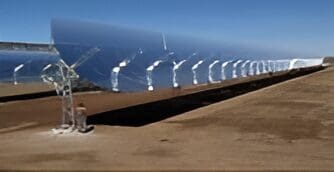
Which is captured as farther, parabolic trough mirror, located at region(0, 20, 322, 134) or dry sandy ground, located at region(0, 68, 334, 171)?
parabolic trough mirror, located at region(0, 20, 322, 134)

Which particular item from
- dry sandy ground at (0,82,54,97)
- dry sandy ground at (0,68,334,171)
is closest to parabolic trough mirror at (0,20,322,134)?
dry sandy ground at (0,68,334,171)

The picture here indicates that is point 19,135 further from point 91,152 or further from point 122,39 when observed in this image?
point 122,39

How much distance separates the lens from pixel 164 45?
5178 centimetres

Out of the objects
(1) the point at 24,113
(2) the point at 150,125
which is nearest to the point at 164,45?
(1) the point at 24,113

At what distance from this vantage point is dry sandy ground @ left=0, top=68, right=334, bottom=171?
62.1ft

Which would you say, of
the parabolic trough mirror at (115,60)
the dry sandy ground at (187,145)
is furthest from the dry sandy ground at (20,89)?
the dry sandy ground at (187,145)

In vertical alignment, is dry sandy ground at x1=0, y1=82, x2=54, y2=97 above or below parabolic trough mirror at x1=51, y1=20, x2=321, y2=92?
below

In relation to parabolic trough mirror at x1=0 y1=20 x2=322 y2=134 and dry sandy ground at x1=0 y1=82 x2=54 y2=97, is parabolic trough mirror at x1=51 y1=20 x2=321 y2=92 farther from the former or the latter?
dry sandy ground at x1=0 y1=82 x2=54 y2=97

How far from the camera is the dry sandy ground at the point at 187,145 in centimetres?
1894

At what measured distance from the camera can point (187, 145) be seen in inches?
918

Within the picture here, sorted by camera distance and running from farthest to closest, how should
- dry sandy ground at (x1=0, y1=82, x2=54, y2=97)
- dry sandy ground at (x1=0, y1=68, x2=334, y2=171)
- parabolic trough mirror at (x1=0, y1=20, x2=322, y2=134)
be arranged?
1. dry sandy ground at (x1=0, y1=82, x2=54, y2=97)
2. parabolic trough mirror at (x1=0, y1=20, x2=322, y2=134)
3. dry sandy ground at (x1=0, y1=68, x2=334, y2=171)

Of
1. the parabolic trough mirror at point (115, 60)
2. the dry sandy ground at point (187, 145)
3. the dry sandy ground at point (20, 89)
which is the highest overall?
the parabolic trough mirror at point (115, 60)

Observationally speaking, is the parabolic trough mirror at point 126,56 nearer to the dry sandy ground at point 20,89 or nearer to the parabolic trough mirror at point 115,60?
the parabolic trough mirror at point 115,60

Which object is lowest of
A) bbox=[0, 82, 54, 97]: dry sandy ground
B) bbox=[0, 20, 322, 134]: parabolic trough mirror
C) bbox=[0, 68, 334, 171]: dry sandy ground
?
bbox=[0, 82, 54, 97]: dry sandy ground
